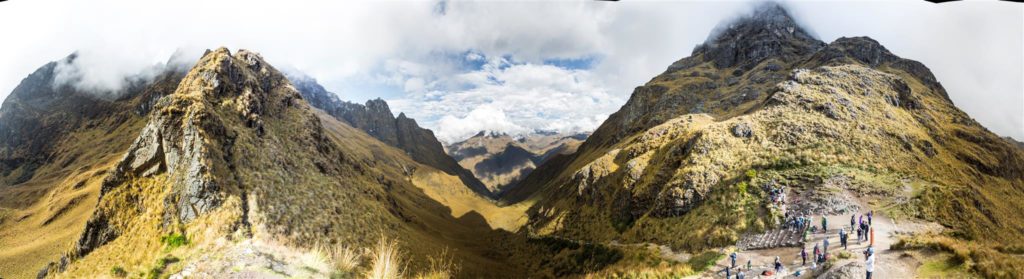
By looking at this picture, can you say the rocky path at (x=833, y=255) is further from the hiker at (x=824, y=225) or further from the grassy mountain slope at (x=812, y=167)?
the grassy mountain slope at (x=812, y=167)

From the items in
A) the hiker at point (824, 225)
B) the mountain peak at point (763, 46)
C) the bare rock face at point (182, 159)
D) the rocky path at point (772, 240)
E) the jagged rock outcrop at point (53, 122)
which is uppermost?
the mountain peak at point (763, 46)

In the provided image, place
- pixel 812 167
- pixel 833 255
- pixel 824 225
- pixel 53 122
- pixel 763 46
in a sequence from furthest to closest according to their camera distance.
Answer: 1. pixel 53 122
2. pixel 763 46
3. pixel 812 167
4. pixel 824 225
5. pixel 833 255

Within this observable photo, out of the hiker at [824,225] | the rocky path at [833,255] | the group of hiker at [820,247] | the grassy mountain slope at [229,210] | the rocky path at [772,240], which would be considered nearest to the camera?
the rocky path at [833,255]

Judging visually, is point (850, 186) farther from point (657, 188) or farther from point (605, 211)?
point (605, 211)

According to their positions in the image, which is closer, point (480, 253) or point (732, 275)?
point (732, 275)

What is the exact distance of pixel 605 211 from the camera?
86750 mm

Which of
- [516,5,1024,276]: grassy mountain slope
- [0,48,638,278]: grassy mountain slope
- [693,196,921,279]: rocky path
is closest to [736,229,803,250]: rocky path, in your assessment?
[693,196,921,279]: rocky path

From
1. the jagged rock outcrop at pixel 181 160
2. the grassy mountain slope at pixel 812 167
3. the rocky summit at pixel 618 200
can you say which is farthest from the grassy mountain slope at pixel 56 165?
the grassy mountain slope at pixel 812 167

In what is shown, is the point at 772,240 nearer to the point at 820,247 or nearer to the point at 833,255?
the point at 820,247

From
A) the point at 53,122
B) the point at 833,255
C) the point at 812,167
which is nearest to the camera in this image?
the point at 833,255

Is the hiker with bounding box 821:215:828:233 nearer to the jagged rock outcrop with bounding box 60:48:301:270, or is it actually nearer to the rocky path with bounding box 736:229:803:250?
the rocky path with bounding box 736:229:803:250

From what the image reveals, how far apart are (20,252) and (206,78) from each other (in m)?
60.1

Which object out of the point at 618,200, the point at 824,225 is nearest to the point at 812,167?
the point at 824,225

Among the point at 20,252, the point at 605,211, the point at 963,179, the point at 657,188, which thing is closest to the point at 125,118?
the point at 20,252
